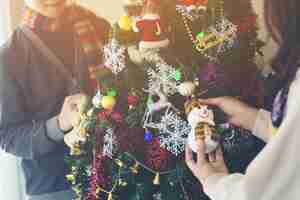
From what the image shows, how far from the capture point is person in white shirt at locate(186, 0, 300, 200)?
2.53ft

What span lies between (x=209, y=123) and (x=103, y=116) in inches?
8.5

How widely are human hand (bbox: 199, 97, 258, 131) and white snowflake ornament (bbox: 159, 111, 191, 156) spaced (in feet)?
0.20

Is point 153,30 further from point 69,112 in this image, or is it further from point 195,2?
point 69,112

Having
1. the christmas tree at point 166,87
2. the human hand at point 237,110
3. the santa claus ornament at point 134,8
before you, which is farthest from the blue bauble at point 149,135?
the santa claus ornament at point 134,8

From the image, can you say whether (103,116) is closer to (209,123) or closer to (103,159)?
(103,159)

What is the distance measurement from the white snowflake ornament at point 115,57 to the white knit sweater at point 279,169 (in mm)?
323

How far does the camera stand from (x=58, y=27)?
126 centimetres

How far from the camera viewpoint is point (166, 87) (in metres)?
0.96

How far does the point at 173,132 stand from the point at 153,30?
0.20 m

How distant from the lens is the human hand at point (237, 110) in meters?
0.97

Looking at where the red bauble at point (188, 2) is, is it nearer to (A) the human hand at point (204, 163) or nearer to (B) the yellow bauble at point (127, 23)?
(B) the yellow bauble at point (127, 23)

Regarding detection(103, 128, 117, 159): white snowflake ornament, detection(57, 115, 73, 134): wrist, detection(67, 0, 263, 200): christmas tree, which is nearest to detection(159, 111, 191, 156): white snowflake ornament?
detection(67, 0, 263, 200): christmas tree

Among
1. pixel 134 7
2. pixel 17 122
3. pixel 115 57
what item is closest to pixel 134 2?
pixel 134 7

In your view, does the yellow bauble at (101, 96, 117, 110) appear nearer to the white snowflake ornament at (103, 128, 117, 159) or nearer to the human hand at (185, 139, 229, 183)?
the white snowflake ornament at (103, 128, 117, 159)
